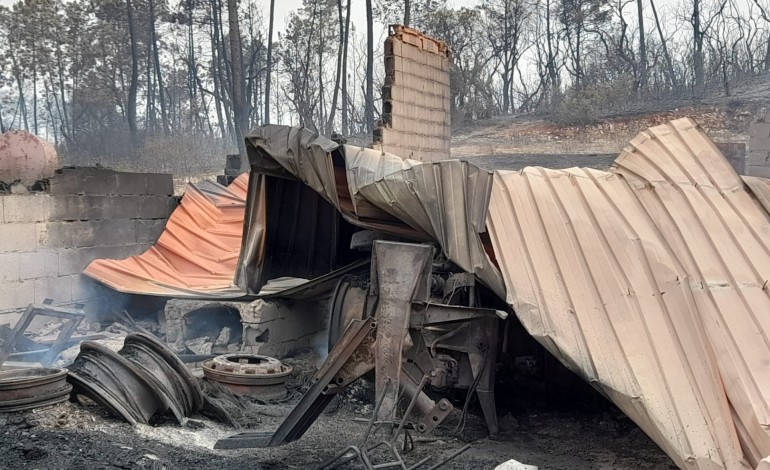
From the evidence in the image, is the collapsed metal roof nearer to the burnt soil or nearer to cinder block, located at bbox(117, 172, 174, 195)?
the burnt soil

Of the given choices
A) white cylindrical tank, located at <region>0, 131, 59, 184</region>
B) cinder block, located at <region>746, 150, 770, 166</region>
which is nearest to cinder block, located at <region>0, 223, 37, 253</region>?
white cylindrical tank, located at <region>0, 131, 59, 184</region>

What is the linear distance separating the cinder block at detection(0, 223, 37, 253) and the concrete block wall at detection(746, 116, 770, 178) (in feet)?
30.5

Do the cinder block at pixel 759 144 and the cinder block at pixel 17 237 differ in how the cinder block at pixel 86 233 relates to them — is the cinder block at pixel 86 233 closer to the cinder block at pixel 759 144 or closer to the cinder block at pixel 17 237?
the cinder block at pixel 17 237

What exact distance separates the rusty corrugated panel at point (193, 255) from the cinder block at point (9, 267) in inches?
34.1

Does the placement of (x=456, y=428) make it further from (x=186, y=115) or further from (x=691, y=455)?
(x=186, y=115)

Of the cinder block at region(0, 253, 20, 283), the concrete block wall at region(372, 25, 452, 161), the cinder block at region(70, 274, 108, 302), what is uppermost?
the concrete block wall at region(372, 25, 452, 161)

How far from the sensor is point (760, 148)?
1070cm

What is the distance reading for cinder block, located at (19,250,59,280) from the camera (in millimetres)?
9148

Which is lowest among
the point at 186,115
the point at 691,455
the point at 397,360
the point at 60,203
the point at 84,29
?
the point at 691,455

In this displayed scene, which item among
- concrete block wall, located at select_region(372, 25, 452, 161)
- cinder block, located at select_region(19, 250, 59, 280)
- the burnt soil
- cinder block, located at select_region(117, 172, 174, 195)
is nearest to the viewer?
the burnt soil

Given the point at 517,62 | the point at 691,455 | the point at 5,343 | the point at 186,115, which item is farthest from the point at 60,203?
the point at 186,115

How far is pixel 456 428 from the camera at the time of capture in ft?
20.1

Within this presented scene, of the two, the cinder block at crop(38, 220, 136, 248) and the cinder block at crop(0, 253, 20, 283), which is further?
the cinder block at crop(38, 220, 136, 248)

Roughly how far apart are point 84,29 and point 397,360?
31.0 metres
